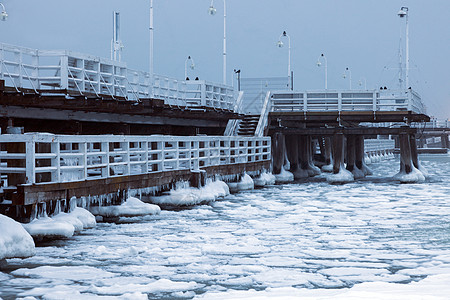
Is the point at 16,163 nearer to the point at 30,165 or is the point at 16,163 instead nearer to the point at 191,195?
the point at 30,165

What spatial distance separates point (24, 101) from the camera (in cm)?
2064

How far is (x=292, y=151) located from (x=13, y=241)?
88.8 ft

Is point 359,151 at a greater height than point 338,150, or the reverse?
point 338,150

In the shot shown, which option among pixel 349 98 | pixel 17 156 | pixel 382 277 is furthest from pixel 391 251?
pixel 349 98

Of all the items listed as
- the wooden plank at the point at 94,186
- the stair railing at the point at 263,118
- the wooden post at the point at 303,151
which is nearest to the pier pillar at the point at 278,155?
the stair railing at the point at 263,118

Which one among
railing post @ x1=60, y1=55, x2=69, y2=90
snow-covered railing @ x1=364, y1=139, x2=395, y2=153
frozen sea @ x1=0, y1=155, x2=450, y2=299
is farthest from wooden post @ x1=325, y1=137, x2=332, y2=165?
frozen sea @ x1=0, y1=155, x2=450, y2=299

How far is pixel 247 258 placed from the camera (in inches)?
440

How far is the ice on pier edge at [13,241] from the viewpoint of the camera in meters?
10.5

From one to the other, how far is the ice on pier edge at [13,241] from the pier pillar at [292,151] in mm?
26282

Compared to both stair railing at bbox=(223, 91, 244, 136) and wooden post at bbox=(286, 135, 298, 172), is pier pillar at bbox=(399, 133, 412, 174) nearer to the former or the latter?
wooden post at bbox=(286, 135, 298, 172)

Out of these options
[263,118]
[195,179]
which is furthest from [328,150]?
[195,179]

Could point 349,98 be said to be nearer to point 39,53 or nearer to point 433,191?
point 433,191

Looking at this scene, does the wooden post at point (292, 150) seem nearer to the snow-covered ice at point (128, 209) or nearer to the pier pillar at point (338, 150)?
the pier pillar at point (338, 150)

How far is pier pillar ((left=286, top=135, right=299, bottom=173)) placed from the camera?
3641 cm
